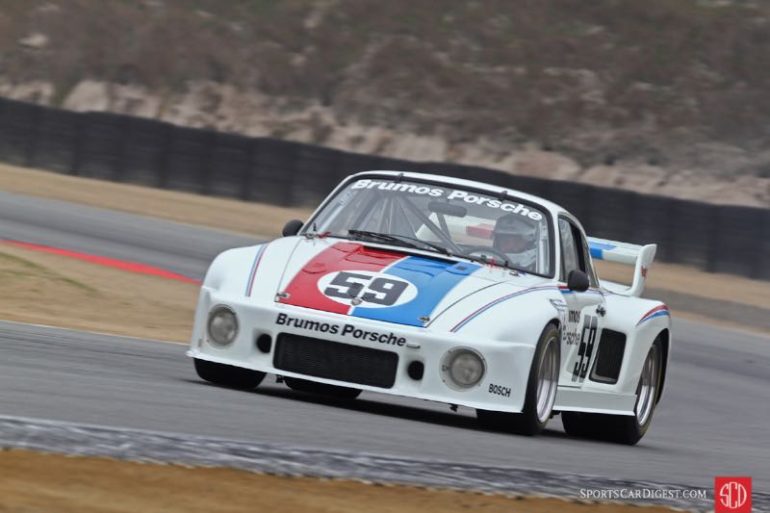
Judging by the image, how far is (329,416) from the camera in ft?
21.5

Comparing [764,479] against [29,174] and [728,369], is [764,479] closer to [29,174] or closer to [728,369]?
[728,369]

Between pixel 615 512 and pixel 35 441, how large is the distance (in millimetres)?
1956

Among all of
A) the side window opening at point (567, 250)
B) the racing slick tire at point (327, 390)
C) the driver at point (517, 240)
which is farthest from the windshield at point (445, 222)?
the racing slick tire at point (327, 390)

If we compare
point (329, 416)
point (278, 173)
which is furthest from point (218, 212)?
point (329, 416)

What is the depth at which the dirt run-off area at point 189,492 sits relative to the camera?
13.6ft

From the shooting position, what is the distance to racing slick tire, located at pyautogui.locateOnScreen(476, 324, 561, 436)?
6.94 meters

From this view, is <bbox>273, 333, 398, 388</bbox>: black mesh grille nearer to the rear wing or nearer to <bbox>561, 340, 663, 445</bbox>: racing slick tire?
<bbox>561, 340, 663, 445</bbox>: racing slick tire

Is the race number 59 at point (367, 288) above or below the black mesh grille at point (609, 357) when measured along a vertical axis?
above

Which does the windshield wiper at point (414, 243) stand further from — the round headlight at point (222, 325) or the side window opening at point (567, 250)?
the round headlight at point (222, 325)

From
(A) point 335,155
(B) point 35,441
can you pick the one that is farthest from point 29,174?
(B) point 35,441

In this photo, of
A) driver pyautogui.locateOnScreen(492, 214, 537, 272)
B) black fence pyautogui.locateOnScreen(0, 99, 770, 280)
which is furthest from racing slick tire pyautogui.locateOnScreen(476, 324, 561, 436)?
black fence pyautogui.locateOnScreen(0, 99, 770, 280)

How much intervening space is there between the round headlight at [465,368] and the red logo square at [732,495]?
112 cm

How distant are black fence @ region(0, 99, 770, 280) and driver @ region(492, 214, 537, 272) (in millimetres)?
14376

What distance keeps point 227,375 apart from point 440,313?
120 centimetres
